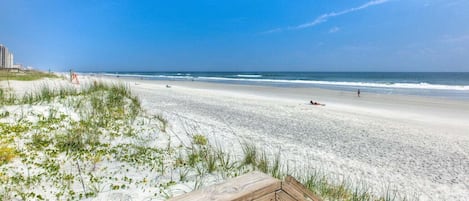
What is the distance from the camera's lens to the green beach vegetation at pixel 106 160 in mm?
3227

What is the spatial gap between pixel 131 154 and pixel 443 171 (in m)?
5.28

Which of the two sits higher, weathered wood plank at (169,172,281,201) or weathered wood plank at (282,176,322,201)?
weathered wood plank at (169,172,281,201)

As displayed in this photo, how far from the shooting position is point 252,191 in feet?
4.39

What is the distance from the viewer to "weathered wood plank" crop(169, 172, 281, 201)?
1.28 m

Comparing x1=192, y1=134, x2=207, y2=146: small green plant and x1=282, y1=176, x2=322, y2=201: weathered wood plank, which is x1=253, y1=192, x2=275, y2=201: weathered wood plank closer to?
x1=282, y1=176, x2=322, y2=201: weathered wood plank

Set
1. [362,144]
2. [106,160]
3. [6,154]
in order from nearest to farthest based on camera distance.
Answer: [6,154] → [106,160] → [362,144]

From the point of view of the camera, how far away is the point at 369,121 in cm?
884

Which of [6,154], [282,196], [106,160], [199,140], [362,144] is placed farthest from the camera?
[362,144]

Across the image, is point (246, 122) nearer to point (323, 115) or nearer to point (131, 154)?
point (323, 115)

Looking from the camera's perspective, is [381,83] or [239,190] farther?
[381,83]

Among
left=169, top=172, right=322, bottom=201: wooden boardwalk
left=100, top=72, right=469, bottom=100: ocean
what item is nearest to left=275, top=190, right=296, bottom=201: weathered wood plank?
left=169, top=172, right=322, bottom=201: wooden boardwalk

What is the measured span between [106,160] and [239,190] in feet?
11.1

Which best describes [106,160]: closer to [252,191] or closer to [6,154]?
[6,154]

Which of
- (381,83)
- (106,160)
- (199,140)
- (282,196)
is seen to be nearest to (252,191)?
(282,196)
